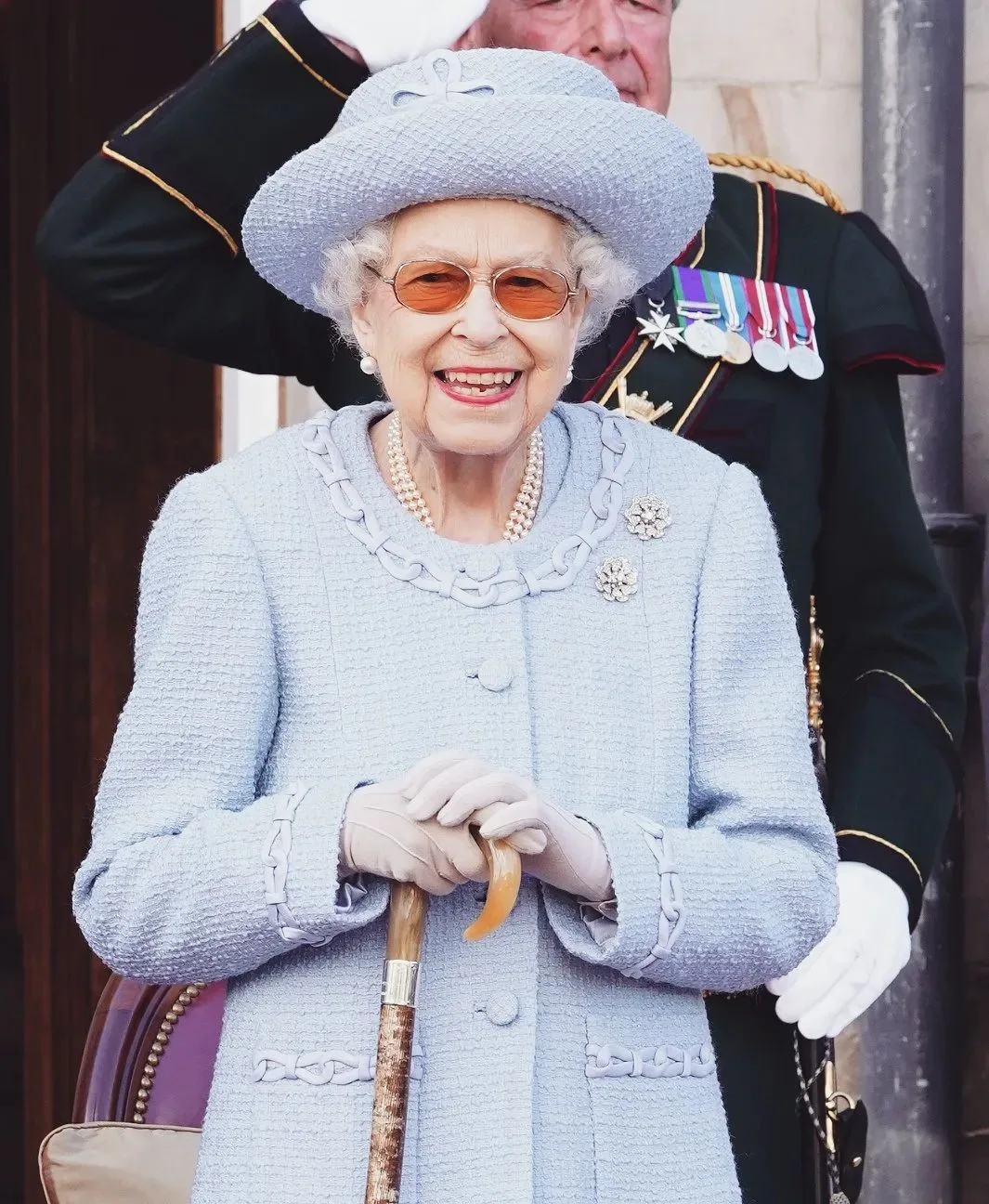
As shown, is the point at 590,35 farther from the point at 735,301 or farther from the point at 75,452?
the point at 75,452

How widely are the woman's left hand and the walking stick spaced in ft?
0.08

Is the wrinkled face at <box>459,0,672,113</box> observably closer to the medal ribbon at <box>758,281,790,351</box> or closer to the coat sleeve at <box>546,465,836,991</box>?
the medal ribbon at <box>758,281,790,351</box>

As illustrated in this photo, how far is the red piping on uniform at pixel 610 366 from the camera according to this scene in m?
2.91

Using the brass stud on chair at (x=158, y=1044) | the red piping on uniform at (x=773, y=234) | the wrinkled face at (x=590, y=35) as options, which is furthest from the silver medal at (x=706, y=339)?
the brass stud on chair at (x=158, y=1044)

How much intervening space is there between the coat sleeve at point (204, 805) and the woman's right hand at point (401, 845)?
19 millimetres

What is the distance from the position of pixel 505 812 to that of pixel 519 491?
45 cm

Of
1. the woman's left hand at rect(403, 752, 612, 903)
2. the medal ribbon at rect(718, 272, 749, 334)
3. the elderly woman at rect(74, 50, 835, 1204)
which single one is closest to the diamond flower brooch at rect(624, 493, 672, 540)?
the elderly woman at rect(74, 50, 835, 1204)

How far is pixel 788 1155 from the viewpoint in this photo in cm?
273

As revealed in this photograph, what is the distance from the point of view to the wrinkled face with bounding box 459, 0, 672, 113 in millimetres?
2928

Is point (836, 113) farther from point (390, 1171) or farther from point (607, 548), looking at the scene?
point (390, 1171)

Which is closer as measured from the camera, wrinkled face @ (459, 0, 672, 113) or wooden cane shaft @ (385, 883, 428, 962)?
wooden cane shaft @ (385, 883, 428, 962)

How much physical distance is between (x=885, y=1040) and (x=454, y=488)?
1.86m

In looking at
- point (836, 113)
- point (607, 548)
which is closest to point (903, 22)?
point (836, 113)

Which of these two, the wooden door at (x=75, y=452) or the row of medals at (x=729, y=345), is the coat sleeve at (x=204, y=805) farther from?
the wooden door at (x=75, y=452)
